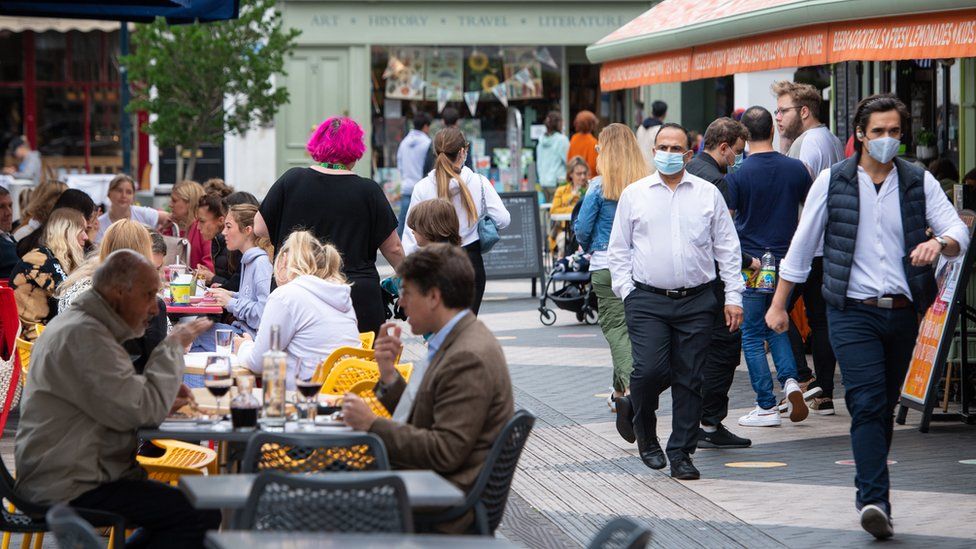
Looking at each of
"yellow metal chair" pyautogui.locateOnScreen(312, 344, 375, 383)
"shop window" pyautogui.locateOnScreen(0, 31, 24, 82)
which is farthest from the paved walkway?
"shop window" pyautogui.locateOnScreen(0, 31, 24, 82)

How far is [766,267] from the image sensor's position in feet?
30.8

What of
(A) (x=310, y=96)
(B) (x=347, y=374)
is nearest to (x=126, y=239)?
(B) (x=347, y=374)

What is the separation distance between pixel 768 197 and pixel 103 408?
5354 millimetres

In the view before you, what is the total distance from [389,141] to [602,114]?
362 cm

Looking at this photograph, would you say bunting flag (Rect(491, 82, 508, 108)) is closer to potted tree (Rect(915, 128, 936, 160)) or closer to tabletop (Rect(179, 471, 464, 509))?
potted tree (Rect(915, 128, 936, 160))

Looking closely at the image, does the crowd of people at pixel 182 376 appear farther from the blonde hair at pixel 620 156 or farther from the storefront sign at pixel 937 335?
the storefront sign at pixel 937 335

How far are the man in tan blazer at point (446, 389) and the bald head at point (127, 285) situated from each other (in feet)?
2.74

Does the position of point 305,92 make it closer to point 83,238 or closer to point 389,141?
point 389,141

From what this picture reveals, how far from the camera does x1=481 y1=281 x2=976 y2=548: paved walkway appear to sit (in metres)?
6.90

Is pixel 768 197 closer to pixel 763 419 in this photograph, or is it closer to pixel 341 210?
pixel 763 419

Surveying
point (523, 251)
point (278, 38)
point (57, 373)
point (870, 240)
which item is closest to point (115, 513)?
point (57, 373)

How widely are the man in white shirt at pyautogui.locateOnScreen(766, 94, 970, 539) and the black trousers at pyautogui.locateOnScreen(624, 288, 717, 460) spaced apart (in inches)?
43.1

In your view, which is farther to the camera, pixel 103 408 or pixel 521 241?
pixel 521 241

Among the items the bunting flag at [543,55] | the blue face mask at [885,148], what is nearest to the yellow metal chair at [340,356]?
the blue face mask at [885,148]
